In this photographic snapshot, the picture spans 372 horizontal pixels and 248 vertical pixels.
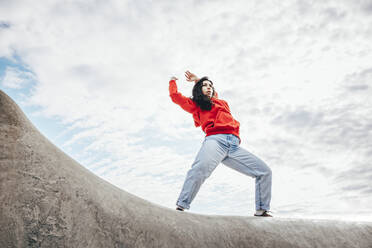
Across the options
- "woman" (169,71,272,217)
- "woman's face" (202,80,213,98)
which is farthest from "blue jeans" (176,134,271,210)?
"woman's face" (202,80,213,98)

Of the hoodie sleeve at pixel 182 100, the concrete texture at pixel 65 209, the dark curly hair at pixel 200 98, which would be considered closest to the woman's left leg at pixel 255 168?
the dark curly hair at pixel 200 98

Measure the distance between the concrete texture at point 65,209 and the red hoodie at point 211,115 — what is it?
165 cm

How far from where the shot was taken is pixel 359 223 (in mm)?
2836

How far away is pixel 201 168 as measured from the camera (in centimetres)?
303

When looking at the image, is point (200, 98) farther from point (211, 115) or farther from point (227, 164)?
point (227, 164)

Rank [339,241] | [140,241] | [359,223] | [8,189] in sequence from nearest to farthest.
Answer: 1. [8,189]
2. [140,241]
3. [339,241]
4. [359,223]

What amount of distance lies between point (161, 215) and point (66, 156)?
0.76 m

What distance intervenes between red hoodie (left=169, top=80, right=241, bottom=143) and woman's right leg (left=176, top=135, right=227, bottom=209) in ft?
0.89

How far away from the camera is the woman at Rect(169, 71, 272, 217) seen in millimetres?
3020

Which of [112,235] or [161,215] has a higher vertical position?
[161,215]

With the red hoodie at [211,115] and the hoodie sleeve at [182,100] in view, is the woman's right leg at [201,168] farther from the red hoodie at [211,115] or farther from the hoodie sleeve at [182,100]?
the hoodie sleeve at [182,100]

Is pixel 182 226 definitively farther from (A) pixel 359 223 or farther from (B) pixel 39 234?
(A) pixel 359 223

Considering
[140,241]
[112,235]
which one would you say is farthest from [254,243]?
[112,235]

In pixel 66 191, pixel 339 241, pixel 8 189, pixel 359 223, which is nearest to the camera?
pixel 8 189
